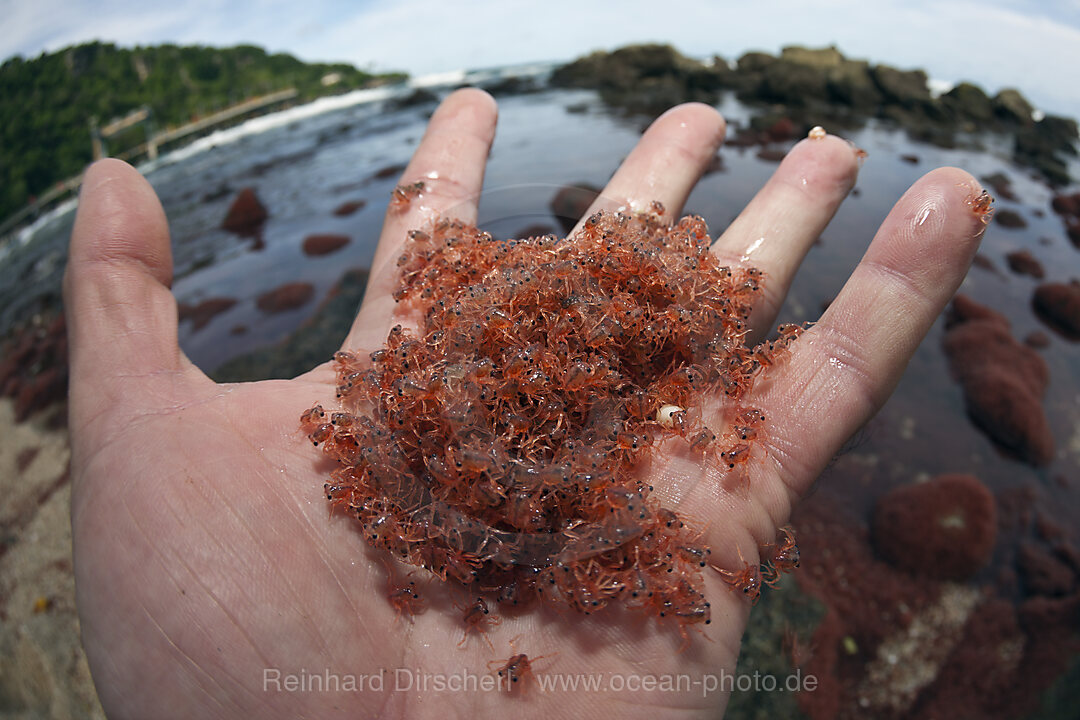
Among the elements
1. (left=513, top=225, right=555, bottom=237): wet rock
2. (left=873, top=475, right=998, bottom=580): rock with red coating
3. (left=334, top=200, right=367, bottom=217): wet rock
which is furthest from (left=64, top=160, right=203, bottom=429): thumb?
(left=873, top=475, right=998, bottom=580): rock with red coating

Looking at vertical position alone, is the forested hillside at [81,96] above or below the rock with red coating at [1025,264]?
above

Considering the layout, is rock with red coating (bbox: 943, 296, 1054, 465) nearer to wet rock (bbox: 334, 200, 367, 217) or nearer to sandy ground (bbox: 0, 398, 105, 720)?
wet rock (bbox: 334, 200, 367, 217)

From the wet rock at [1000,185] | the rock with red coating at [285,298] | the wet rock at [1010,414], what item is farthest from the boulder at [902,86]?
the rock with red coating at [285,298]

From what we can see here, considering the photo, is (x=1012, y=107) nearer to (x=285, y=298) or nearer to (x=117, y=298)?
(x=285, y=298)

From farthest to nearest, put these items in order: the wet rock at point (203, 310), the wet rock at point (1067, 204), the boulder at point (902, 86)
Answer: the boulder at point (902, 86)
the wet rock at point (1067, 204)
the wet rock at point (203, 310)

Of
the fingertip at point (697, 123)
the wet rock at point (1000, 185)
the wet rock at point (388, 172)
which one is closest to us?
the fingertip at point (697, 123)

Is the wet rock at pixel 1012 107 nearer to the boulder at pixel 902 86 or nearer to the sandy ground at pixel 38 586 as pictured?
the boulder at pixel 902 86

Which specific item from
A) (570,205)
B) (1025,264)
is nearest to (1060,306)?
(1025,264)
